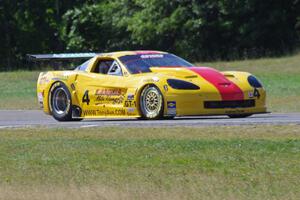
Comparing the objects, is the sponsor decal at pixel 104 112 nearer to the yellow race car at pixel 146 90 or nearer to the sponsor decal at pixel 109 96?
the yellow race car at pixel 146 90

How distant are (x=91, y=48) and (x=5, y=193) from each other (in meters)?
45.7

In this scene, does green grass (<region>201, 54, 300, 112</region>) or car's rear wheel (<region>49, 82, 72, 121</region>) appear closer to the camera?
car's rear wheel (<region>49, 82, 72, 121</region>)

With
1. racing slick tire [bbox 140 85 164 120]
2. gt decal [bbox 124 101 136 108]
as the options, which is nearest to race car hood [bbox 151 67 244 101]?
racing slick tire [bbox 140 85 164 120]

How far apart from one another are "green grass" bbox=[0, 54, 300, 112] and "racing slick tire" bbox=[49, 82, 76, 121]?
16.1 feet

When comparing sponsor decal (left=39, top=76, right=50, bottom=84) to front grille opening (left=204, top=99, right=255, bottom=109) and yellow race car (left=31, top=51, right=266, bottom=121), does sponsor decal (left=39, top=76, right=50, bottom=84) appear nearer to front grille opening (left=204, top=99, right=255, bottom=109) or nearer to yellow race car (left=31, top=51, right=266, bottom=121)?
yellow race car (left=31, top=51, right=266, bottom=121)

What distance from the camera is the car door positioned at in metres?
18.3

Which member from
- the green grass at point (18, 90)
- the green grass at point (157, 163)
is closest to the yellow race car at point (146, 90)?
the green grass at point (157, 163)

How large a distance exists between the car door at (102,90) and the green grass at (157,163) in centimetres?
212

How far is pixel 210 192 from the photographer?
1024 cm

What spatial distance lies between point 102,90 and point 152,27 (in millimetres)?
32897

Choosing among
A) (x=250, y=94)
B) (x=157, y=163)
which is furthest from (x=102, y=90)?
(x=157, y=163)

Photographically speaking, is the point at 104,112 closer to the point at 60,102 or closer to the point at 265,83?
the point at 60,102

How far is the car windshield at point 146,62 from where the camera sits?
1834 cm

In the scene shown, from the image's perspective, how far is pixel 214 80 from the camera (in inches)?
687
